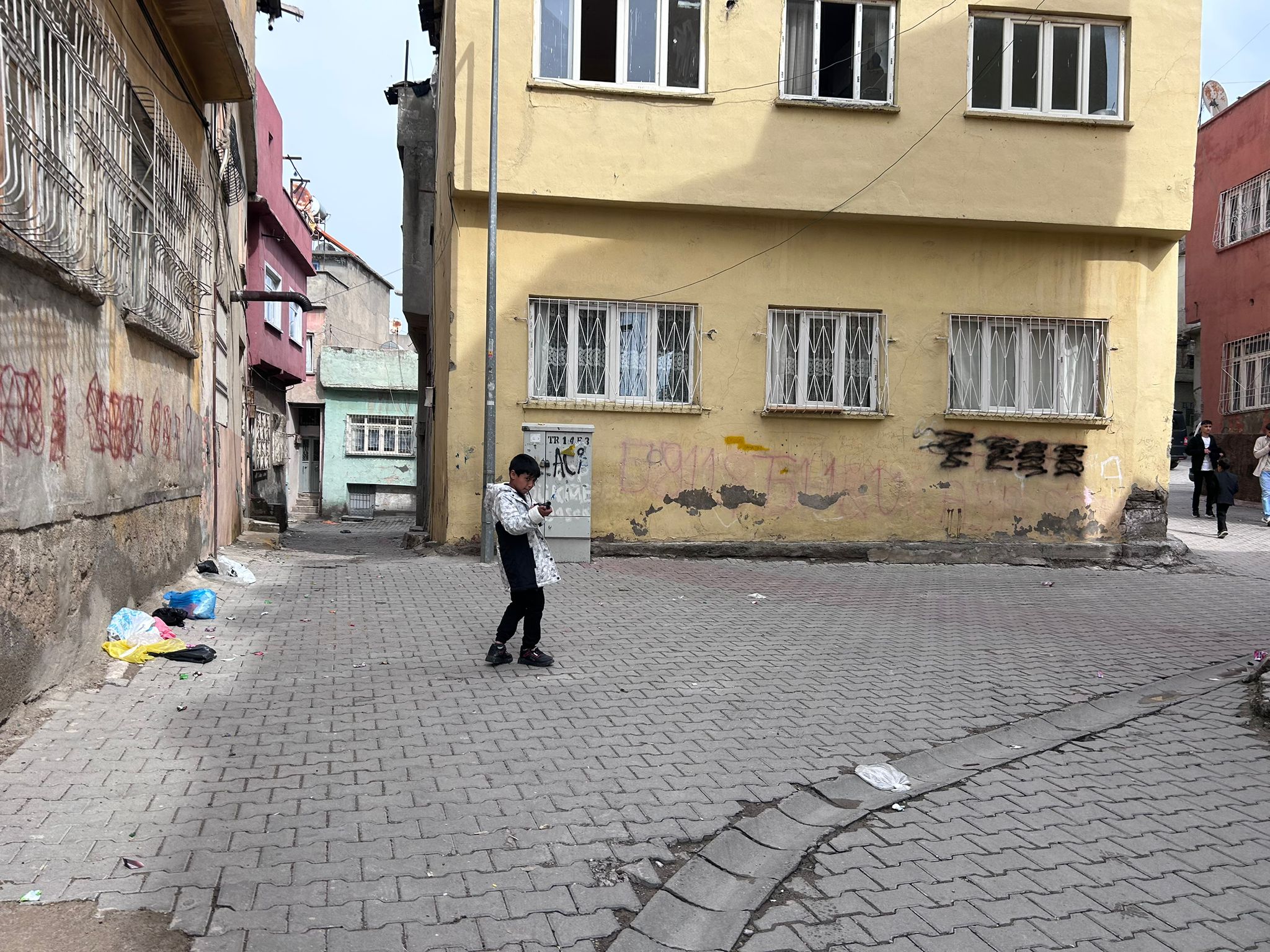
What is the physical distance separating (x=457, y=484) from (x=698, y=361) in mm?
3296

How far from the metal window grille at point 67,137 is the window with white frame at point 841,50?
25.9 feet

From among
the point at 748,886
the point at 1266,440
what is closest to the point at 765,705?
the point at 748,886

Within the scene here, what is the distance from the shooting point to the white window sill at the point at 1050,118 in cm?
1206

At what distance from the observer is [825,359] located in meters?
12.2

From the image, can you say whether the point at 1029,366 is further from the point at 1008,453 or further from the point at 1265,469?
the point at 1265,469

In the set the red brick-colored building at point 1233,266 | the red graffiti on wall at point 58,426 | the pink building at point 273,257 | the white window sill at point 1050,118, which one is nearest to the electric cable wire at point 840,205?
the white window sill at point 1050,118

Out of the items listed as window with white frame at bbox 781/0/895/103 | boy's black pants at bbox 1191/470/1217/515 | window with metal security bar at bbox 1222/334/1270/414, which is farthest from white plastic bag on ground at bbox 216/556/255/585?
window with metal security bar at bbox 1222/334/1270/414

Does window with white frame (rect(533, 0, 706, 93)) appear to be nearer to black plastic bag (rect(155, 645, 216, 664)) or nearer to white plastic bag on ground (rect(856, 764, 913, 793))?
black plastic bag (rect(155, 645, 216, 664))

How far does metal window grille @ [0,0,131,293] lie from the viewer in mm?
4793

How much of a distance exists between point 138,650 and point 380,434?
31370 mm

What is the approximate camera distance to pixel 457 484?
11555 millimetres

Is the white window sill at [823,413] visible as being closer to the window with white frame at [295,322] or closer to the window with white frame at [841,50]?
the window with white frame at [841,50]

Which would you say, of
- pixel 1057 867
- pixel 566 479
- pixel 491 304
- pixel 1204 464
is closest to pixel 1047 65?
pixel 491 304

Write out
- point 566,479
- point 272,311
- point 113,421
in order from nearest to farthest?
point 113,421 < point 566,479 < point 272,311
